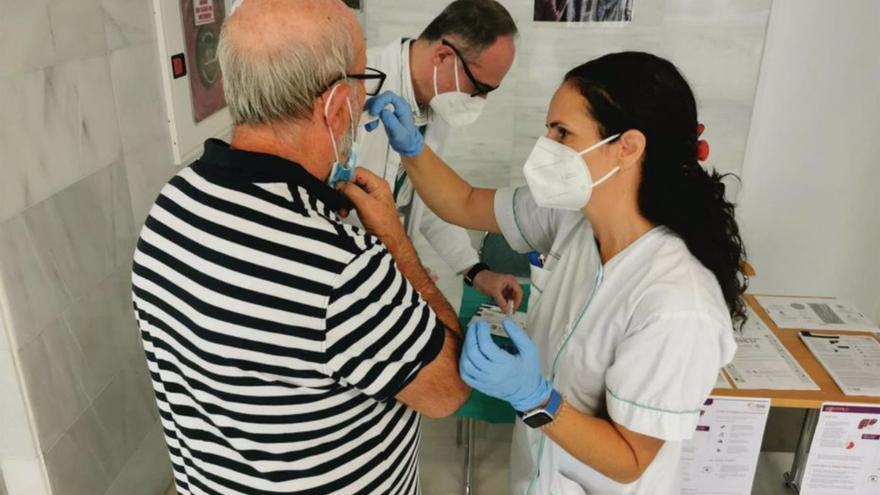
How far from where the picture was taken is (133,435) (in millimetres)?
2064

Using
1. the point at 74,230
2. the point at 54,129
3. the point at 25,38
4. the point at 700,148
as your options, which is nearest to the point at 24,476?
the point at 74,230

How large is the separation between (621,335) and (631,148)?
35 cm

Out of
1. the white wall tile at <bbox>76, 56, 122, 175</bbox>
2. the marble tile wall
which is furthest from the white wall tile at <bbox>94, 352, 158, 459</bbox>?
the white wall tile at <bbox>76, 56, 122, 175</bbox>

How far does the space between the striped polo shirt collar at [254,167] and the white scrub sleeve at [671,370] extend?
0.62 metres

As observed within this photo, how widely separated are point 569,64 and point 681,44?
0.55 meters

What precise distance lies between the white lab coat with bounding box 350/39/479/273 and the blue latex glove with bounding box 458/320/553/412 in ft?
1.56

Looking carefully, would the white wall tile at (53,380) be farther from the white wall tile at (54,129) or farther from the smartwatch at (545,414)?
the smartwatch at (545,414)

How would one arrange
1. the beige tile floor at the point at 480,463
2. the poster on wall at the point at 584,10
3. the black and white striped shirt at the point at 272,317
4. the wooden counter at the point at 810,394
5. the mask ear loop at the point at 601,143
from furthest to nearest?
the poster on wall at the point at 584,10 → the beige tile floor at the point at 480,463 → the wooden counter at the point at 810,394 → the mask ear loop at the point at 601,143 → the black and white striped shirt at the point at 272,317

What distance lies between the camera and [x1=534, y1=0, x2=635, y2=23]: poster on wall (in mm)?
3262

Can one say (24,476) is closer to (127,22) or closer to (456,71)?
(127,22)

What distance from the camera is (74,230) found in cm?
166

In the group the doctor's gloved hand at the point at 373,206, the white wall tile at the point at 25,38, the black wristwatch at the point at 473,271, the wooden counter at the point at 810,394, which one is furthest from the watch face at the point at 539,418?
the white wall tile at the point at 25,38

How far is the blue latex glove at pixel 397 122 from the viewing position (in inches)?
59.5

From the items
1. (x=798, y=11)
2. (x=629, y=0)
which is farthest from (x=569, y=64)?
(x=798, y=11)
